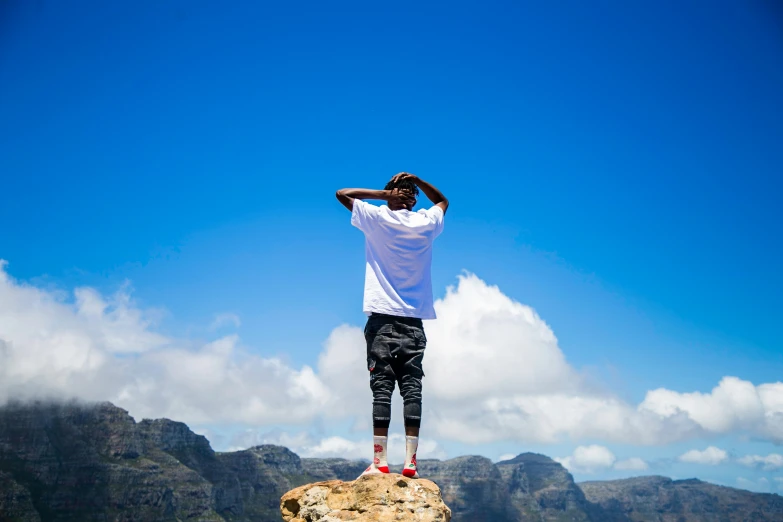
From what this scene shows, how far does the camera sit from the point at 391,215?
33.3 feet

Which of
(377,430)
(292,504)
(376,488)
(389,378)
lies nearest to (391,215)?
(389,378)

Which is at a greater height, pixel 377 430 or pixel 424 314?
pixel 424 314

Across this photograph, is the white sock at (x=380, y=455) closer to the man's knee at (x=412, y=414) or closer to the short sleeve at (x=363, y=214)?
the man's knee at (x=412, y=414)

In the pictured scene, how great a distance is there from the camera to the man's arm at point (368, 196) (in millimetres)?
10383

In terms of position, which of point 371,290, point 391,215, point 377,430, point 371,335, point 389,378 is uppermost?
point 391,215

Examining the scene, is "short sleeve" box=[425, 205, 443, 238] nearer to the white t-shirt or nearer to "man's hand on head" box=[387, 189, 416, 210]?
the white t-shirt

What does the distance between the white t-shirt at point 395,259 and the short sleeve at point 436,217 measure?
0.38ft

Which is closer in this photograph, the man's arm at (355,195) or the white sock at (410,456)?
the white sock at (410,456)

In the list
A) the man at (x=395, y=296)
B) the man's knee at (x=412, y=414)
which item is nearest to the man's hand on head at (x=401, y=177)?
the man at (x=395, y=296)

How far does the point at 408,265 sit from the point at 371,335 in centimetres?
130

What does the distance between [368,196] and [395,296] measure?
182 centimetres

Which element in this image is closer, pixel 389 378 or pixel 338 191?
pixel 389 378

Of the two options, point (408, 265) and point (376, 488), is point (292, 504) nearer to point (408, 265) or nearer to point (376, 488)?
point (376, 488)

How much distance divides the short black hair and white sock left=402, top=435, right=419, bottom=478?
410 centimetres
